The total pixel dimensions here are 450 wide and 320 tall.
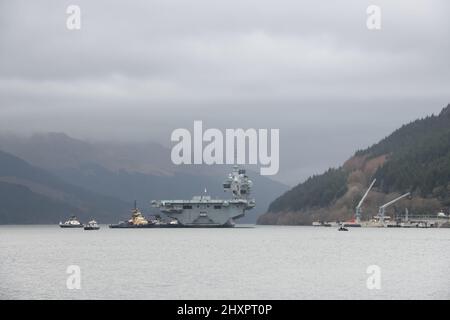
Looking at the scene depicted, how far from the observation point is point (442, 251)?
17025 centimetres

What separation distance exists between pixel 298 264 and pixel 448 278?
26.9m

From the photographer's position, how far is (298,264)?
433 feet

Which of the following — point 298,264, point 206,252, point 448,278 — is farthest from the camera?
point 206,252

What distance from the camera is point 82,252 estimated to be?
171m

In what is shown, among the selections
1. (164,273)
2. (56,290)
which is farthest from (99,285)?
(164,273)

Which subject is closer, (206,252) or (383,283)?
(383,283)

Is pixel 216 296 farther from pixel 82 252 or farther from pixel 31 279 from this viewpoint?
pixel 82 252
